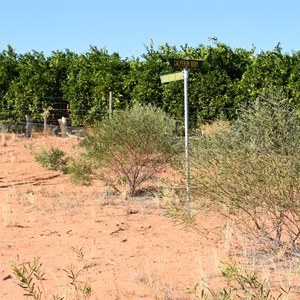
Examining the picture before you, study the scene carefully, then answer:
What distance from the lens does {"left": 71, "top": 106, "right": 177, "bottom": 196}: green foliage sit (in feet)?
32.3

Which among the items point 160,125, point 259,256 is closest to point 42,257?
point 259,256

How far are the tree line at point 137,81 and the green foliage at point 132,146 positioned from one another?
5104 millimetres

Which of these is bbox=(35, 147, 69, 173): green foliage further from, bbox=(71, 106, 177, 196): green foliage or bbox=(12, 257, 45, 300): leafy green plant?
bbox=(12, 257, 45, 300): leafy green plant

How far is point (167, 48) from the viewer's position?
17719mm

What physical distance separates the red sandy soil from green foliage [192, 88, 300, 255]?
38 cm

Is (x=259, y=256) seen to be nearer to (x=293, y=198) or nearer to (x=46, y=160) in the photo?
(x=293, y=198)

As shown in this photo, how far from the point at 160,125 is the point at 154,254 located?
397 centimetres

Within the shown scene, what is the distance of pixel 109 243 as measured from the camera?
6.97m

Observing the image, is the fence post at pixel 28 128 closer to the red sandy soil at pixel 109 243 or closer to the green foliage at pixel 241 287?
the red sandy soil at pixel 109 243

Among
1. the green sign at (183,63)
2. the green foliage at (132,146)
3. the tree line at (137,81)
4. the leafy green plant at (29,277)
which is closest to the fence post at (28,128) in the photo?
the tree line at (137,81)

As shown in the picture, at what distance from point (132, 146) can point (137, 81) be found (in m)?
8.21

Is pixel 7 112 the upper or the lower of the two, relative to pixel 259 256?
upper

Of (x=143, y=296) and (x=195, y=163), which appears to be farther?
(x=195, y=163)

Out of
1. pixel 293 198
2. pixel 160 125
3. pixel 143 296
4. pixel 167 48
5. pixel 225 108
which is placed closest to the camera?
pixel 143 296
